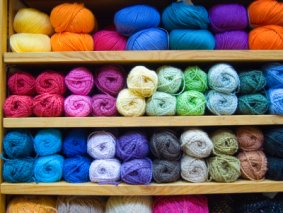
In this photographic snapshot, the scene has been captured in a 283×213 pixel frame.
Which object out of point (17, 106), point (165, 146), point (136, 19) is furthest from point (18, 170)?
point (136, 19)

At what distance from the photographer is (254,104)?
618mm

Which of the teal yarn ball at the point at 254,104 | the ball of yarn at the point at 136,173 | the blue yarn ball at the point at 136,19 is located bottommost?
the ball of yarn at the point at 136,173

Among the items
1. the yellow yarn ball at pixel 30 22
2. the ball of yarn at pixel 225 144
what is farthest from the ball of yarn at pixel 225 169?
the yellow yarn ball at pixel 30 22

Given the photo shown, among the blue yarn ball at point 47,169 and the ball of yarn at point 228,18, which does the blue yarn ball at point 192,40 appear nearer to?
the ball of yarn at point 228,18

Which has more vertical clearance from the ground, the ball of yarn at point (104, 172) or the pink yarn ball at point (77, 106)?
the pink yarn ball at point (77, 106)

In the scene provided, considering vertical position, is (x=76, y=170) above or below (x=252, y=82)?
below

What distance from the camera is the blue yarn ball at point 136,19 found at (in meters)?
0.61

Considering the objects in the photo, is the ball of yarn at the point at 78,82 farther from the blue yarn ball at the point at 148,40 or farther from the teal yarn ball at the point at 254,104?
the teal yarn ball at the point at 254,104

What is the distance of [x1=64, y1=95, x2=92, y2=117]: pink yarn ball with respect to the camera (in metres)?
0.61

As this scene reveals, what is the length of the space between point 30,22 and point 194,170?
1.98ft

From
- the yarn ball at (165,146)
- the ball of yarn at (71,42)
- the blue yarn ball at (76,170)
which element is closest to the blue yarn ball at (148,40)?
the ball of yarn at (71,42)

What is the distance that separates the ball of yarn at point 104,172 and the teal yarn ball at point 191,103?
228 mm

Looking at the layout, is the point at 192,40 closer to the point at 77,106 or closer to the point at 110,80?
the point at 110,80

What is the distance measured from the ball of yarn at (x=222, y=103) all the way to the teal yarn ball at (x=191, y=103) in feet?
0.08
